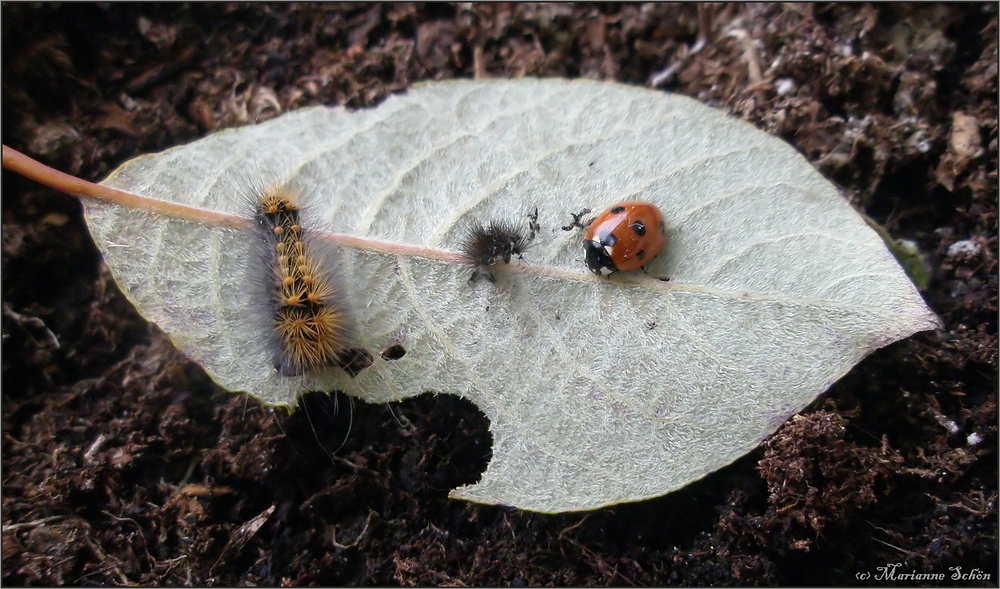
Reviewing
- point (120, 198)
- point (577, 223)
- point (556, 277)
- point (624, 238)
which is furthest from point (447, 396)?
point (120, 198)

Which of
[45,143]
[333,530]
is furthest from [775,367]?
[45,143]

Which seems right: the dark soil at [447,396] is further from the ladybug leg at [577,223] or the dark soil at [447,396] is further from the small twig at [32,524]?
the ladybug leg at [577,223]

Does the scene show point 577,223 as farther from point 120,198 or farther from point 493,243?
point 120,198

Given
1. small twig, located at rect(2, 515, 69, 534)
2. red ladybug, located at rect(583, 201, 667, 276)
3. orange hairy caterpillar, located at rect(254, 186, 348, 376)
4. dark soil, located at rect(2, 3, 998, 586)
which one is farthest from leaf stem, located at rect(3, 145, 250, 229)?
red ladybug, located at rect(583, 201, 667, 276)

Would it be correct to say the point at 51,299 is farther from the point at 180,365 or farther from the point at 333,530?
the point at 333,530

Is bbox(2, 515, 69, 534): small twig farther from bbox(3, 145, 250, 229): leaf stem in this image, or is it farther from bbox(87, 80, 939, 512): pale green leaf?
bbox(3, 145, 250, 229): leaf stem

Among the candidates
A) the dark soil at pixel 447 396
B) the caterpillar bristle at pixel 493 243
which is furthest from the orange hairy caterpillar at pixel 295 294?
the caterpillar bristle at pixel 493 243
